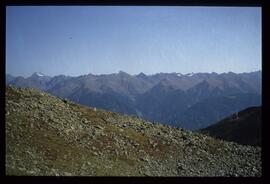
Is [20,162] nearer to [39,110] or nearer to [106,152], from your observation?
[106,152]

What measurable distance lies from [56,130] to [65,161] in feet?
9.16

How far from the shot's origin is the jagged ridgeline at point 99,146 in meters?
12.9

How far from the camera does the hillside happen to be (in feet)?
204

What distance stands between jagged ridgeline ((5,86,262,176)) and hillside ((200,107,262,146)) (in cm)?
4292

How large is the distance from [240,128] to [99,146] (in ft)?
188

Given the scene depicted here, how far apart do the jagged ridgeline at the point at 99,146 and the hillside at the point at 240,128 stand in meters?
42.9

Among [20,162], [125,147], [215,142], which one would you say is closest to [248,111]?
[215,142]

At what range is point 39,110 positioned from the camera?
1684 cm

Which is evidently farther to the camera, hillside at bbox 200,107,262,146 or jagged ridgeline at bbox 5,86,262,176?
hillside at bbox 200,107,262,146

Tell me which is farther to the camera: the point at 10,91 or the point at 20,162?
the point at 10,91

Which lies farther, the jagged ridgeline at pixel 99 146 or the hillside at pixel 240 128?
the hillside at pixel 240 128

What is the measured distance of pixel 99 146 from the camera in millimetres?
15273
